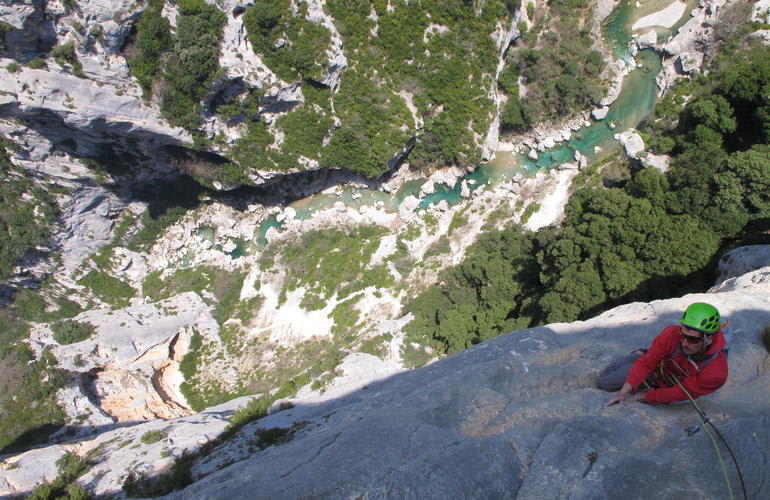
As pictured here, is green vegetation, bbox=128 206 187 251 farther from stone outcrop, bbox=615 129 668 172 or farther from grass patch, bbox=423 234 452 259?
stone outcrop, bbox=615 129 668 172

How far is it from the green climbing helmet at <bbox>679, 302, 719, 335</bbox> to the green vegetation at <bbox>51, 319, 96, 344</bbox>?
3383 centimetres

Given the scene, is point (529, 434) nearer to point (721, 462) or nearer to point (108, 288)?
point (721, 462)

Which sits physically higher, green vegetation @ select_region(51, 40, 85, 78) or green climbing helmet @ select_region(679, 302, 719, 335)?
green vegetation @ select_region(51, 40, 85, 78)

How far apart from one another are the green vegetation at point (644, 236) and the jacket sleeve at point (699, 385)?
44.0 feet

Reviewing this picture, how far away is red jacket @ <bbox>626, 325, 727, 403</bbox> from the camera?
601cm

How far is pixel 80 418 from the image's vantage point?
83.1ft

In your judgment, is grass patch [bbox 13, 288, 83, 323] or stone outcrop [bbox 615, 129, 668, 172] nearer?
stone outcrop [bbox 615, 129, 668, 172]

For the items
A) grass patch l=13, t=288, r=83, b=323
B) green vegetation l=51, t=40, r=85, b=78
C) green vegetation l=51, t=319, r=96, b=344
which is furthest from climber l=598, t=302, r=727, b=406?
grass patch l=13, t=288, r=83, b=323

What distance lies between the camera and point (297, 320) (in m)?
29.8

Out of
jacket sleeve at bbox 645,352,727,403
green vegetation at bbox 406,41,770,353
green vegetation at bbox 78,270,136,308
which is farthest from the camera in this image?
green vegetation at bbox 78,270,136,308

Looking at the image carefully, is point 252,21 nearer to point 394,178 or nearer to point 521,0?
point 394,178

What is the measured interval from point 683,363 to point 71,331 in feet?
111

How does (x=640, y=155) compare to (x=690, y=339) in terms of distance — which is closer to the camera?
(x=690, y=339)

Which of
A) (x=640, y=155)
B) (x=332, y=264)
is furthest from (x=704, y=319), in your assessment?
(x=332, y=264)
